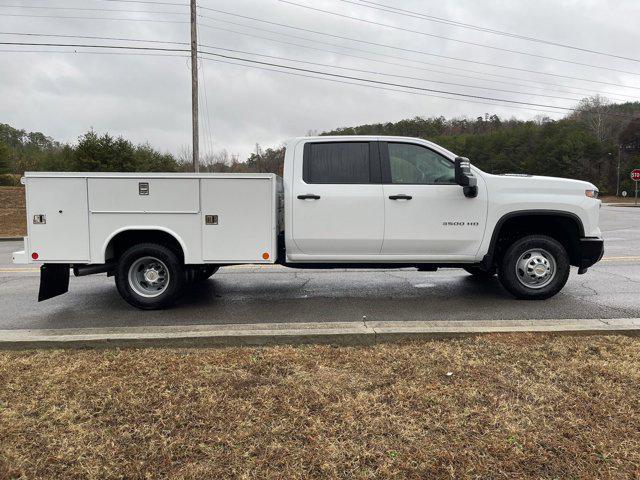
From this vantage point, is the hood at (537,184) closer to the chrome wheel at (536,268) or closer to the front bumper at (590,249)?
the front bumper at (590,249)

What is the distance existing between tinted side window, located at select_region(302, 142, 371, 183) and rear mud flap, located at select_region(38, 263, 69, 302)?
10.5 feet

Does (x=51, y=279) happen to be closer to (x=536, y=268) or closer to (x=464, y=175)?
(x=464, y=175)

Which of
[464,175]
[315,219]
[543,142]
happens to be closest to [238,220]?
[315,219]

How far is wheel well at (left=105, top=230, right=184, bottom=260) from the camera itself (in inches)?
237

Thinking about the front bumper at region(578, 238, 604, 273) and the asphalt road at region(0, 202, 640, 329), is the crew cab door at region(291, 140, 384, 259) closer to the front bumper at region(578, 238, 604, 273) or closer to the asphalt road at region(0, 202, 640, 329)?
the asphalt road at region(0, 202, 640, 329)

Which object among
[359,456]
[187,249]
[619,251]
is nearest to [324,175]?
[187,249]

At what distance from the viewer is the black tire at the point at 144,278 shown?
5934 millimetres

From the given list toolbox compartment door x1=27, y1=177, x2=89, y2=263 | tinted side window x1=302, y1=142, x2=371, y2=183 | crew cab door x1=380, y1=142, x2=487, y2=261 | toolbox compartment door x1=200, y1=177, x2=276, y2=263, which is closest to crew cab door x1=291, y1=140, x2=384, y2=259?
tinted side window x1=302, y1=142, x2=371, y2=183

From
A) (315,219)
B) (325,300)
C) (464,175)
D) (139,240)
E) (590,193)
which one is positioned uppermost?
(464,175)

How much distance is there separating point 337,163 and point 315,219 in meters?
0.77

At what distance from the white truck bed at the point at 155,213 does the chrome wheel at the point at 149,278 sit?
41 cm

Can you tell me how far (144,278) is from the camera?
20.2ft

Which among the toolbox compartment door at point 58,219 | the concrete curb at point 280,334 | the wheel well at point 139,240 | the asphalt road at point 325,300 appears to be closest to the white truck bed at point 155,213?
the toolbox compartment door at point 58,219

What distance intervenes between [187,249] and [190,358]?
2023 millimetres
